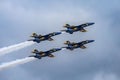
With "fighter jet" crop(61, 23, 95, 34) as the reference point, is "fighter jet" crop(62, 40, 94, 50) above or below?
below

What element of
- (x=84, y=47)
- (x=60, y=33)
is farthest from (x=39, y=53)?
(x=84, y=47)

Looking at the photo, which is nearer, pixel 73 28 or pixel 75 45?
pixel 73 28

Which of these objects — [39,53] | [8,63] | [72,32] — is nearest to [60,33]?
[72,32]

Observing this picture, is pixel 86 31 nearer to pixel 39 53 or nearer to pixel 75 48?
pixel 75 48

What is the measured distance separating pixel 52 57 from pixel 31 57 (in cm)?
1563

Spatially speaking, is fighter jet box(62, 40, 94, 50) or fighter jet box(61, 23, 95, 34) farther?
fighter jet box(62, 40, 94, 50)

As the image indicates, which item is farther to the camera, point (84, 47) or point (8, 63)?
point (84, 47)

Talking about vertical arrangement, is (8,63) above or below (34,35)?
below

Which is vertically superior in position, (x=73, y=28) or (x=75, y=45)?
(x=73, y=28)

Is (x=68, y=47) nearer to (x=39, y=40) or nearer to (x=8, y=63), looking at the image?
(x=39, y=40)

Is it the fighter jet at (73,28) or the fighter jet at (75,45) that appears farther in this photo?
the fighter jet at (75,45)

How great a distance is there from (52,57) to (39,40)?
51.7ft

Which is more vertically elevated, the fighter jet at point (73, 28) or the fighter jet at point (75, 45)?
the fighter jet at point (73, 28)

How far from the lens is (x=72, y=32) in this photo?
604 feet
